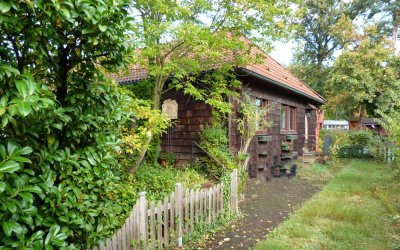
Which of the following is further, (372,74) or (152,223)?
(372,74)

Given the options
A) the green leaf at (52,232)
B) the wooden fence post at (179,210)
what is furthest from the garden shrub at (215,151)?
the green leaf at (52,232)

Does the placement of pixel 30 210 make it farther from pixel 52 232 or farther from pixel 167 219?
pixel 167 219

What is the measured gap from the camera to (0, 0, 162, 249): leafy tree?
136 centimetres

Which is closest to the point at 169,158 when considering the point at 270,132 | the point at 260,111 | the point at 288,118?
the point at 260,111

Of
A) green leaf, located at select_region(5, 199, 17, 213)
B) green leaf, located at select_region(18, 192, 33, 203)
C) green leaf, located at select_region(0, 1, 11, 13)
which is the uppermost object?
green leaf, located at select_region(0, 1, 11, 13)

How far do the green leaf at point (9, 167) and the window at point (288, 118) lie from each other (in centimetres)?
1101

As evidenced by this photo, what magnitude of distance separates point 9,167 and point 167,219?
2.97 m

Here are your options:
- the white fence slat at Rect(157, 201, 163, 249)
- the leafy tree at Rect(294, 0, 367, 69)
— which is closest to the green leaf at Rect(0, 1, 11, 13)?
the white fence slat at Rect(157, 201, 163, 249)

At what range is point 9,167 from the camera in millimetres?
1281

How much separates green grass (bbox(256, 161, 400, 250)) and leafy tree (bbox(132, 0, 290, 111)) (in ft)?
9.74

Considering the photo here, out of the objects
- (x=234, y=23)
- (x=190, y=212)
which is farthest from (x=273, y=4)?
(x=190, y=212)

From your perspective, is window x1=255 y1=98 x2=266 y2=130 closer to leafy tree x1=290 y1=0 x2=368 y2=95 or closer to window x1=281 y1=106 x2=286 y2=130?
window x1=281 y1=106 x2=286 y2=130

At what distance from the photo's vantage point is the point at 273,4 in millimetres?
5828

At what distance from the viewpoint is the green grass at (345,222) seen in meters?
4.18
